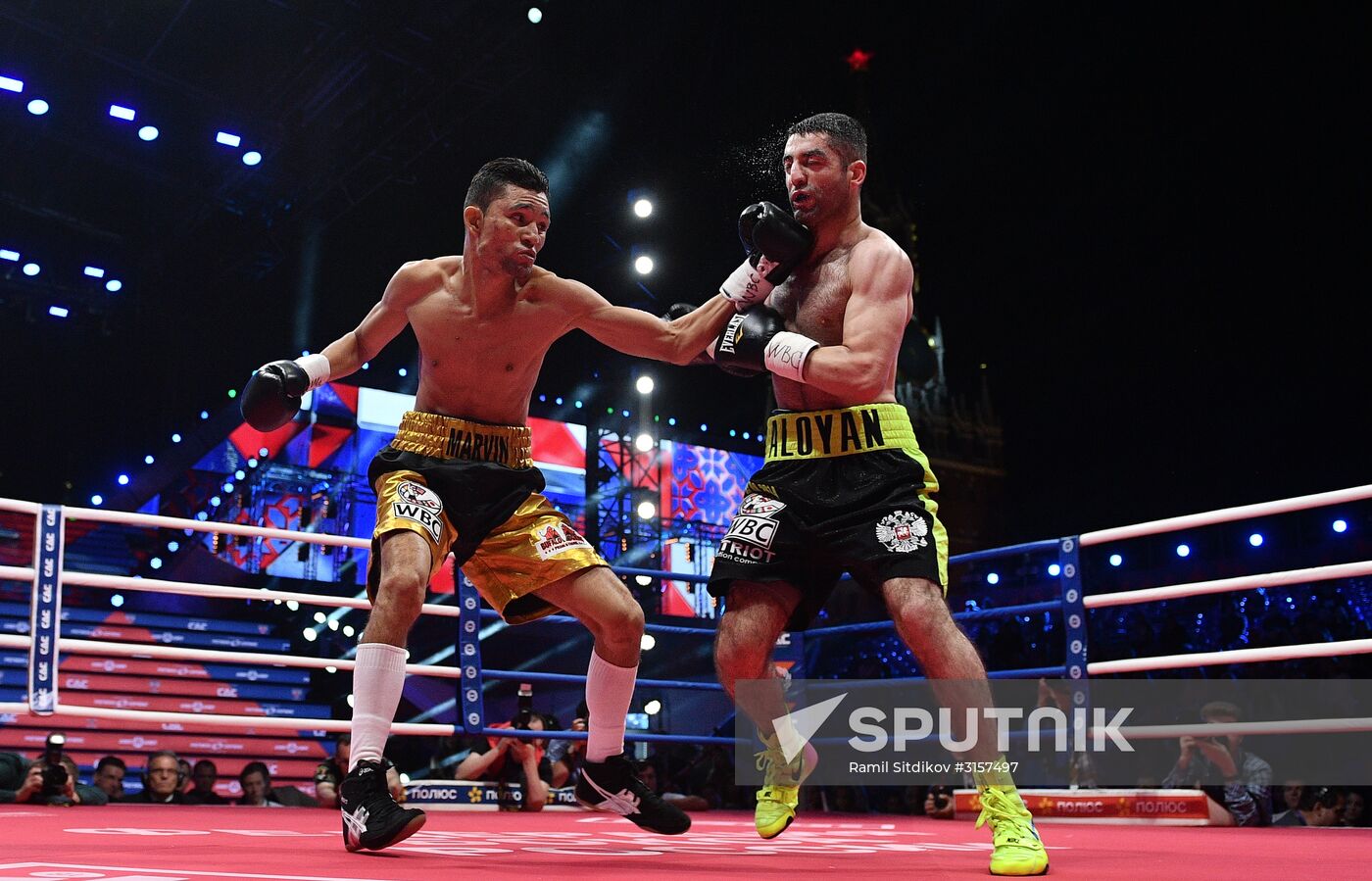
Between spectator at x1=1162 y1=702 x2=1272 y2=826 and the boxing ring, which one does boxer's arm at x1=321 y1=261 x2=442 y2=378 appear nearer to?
the boxing ring

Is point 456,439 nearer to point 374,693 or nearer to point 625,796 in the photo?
point 374,693

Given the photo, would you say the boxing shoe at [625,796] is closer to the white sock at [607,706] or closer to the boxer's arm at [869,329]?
the white sock at [607,706]

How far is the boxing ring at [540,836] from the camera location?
195 cm

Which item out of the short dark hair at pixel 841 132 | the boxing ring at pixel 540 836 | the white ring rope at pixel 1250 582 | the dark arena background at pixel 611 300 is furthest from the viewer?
the dark arena background at pixel 611 300

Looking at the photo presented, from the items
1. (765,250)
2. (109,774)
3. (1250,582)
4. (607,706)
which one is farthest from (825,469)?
(109,774)

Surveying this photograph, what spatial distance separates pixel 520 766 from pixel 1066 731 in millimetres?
2496

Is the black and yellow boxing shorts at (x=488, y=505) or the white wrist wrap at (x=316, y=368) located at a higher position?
the white wrist wrap at (x=316, y=368)

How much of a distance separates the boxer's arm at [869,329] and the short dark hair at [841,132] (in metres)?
0.24

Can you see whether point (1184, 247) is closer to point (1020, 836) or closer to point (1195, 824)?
point (1195, 824)

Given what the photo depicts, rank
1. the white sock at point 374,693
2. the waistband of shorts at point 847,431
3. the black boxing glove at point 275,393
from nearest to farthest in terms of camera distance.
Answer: the white sock at point 374,693
the waistband of shorts at point 847,431
the black boxing glove at point 275,393

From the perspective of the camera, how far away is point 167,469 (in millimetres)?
14273

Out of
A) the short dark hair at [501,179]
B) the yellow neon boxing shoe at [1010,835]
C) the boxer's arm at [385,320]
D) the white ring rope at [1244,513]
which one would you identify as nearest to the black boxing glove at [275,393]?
the boxer's arm at [385,320]

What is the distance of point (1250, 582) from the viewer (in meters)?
3.72

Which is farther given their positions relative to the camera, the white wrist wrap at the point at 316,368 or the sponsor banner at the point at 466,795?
the sponsor banner at the point at 466,795
